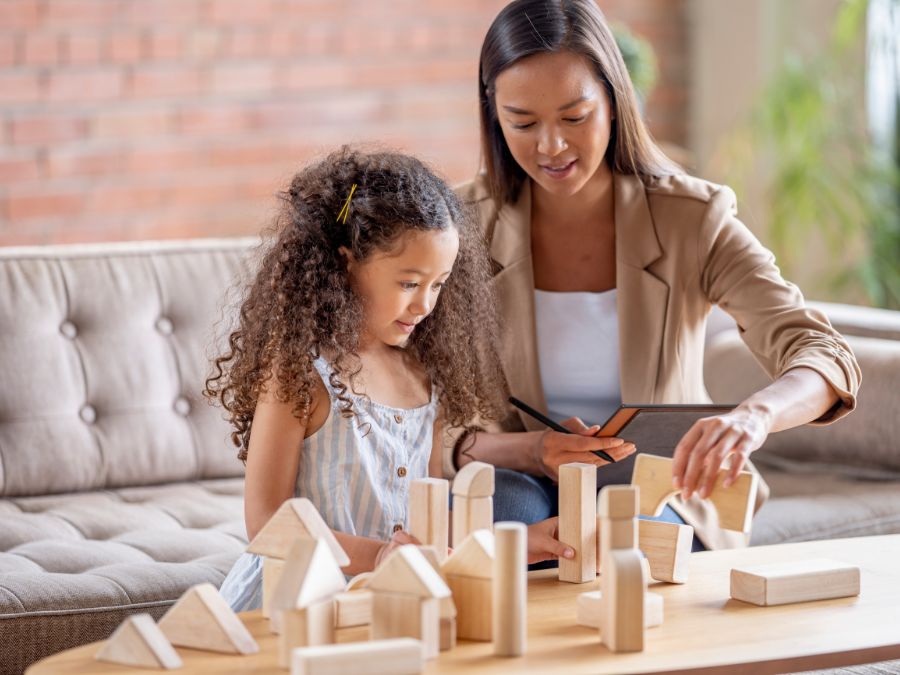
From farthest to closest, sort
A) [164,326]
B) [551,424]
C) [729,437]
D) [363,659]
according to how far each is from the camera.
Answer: [164,326]
[551,424]
[729,437]
[363,659]

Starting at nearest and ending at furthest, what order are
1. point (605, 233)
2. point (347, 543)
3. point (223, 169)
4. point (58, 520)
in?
point (347, 543)
point (605, 233)
point (58, 520)
point (223, 169)

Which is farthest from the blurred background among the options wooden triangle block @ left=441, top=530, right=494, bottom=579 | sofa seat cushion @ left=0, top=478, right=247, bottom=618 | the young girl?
wooden triangle block @ left=441, top=530, right=494, bottom=579

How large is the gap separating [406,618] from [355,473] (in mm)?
478

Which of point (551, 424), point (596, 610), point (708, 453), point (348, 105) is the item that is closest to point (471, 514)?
point (596, 610)

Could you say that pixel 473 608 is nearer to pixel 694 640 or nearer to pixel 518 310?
pixel 694 640

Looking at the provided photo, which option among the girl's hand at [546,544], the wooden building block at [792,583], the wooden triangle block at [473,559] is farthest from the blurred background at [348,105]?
the wooden triangle block at [473,559]

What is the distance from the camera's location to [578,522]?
1.40 meters

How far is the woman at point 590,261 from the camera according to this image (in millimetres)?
1725

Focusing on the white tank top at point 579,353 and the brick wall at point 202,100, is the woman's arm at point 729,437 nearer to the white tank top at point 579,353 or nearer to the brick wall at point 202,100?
Result: the white tank top at point 579,353

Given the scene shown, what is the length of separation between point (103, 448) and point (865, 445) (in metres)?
1.40

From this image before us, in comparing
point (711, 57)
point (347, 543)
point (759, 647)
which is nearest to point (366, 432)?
point (347, 543)

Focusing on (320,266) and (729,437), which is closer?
(729,437)

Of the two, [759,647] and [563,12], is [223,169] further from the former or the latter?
[759,647]

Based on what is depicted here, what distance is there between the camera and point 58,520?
2074 millimetres
